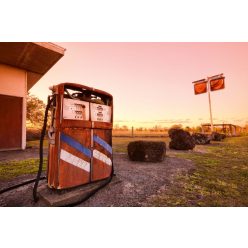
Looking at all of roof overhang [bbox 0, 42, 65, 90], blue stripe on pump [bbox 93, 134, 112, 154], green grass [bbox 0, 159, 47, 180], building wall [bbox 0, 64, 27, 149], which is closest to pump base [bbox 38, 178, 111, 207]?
blue stripe on pump [bbox 93, 134, 112, 154]

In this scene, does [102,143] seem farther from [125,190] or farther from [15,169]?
[15,169]

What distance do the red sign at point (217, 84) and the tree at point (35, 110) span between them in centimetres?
1325

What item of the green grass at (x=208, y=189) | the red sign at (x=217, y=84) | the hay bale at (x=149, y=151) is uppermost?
the red sign at (x=217, y=84)

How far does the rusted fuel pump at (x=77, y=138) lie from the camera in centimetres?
262

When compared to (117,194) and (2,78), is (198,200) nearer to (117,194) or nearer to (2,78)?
(117,194)

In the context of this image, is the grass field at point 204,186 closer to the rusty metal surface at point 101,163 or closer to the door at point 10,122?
the rusty metal surface at point 101,163

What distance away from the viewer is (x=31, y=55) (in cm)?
707

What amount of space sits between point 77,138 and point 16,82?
6.79 metres

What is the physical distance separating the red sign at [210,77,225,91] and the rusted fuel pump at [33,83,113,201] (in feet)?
43.9

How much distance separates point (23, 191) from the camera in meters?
2.94

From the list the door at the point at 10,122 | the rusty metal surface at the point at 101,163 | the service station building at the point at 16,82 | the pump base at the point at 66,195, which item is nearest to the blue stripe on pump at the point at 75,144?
the rusty metal surface at the point at 101,163

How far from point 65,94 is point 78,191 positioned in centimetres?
138
